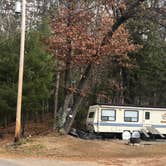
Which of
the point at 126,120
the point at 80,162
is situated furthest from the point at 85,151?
the point at 126,120

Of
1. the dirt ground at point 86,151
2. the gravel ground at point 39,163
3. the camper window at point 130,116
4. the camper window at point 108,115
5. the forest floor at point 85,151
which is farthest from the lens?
the camper window at point 130,116

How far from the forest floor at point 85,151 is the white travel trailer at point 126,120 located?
6756 mm

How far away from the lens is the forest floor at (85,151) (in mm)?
18672

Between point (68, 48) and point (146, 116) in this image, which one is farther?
point (146, 116)

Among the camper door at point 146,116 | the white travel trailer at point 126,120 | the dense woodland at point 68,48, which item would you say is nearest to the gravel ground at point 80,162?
the dense woodland at point 68,48

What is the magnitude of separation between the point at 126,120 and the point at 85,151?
38.0ft

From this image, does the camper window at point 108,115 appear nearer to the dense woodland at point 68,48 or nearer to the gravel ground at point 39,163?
the dense woodland at point 68,48

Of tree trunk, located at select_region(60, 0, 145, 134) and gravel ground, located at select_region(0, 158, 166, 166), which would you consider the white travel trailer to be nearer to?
tree trunk, located at select_region(60, 0, 145, 134)

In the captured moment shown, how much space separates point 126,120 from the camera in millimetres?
33375

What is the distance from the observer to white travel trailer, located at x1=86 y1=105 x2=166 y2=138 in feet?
108

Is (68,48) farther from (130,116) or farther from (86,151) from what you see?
(130,116)

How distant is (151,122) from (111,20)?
955 centimetres

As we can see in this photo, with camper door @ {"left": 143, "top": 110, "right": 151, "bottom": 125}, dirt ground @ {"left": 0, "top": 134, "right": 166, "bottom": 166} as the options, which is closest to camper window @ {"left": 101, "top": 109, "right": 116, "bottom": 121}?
camper door @ {"left": 143, "top": 110, "right": 151, "bottom": 125}

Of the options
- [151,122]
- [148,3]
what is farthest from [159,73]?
[148,3]
